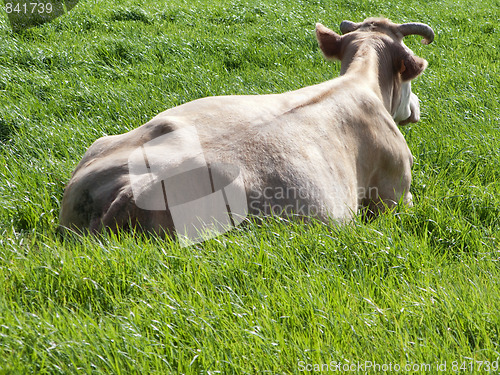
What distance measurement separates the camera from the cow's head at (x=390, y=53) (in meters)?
4.93

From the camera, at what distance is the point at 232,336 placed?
227cm

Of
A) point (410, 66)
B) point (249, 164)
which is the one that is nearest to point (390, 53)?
point (410, 66)

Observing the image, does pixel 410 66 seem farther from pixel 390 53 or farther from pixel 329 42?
pixel 329 42

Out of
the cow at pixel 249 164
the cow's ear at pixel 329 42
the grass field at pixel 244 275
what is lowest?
the grass field at pixel 244 275

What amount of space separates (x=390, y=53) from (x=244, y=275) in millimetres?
3007

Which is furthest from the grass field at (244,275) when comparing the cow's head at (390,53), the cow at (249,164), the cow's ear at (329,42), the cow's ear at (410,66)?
the cow's ear at (329,42)

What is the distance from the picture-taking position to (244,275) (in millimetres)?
2699

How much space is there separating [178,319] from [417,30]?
384cm

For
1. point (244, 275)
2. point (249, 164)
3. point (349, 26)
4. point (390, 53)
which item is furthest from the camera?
point (349, 26)

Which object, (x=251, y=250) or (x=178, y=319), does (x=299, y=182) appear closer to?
(x=251, y=250)

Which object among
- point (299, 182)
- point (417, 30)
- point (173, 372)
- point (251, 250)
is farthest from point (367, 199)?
point (173, 372)

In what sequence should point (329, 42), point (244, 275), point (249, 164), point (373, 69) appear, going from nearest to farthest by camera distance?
point (244, 275), point (249, 164), point (373, 69), point (329, 42)

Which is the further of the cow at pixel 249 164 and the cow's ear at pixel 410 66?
the cow's ear at pixel 410 66

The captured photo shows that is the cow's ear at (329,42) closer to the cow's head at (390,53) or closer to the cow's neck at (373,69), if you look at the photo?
the cow's head at (390,53)
